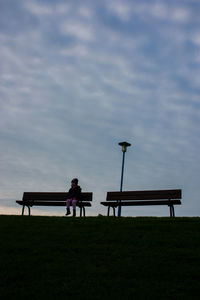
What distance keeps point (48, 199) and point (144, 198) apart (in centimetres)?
438

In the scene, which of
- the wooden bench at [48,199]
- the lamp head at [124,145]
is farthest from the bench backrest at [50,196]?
the lamp head at [124,145]

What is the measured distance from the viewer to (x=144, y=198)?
1775 cm

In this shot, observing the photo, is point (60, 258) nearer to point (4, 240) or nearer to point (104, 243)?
point (104, 243)

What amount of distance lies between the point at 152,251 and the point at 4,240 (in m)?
3.78

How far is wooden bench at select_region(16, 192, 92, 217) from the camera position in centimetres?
1797

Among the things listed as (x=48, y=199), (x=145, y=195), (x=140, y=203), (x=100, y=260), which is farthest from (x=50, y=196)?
(x=100, y=260)

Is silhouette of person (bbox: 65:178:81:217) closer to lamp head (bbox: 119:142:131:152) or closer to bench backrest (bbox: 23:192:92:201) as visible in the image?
bench backrest (bbox: 23:192:92:201)

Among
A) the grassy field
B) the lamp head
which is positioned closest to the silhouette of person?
the grassy field

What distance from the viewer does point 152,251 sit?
9305 millimetres

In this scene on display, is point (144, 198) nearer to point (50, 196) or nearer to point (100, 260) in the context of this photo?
point (50, 196)

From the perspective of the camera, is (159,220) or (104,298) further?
(159,220)

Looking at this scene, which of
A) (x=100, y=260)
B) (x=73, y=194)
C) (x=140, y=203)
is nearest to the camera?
(x=100, y=260)

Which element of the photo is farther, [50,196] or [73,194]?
[50,196]

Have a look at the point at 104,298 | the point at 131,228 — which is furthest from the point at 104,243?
the point at 104,298
